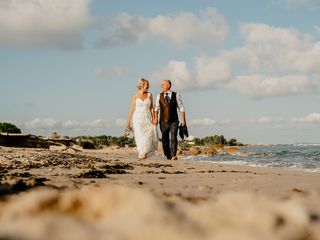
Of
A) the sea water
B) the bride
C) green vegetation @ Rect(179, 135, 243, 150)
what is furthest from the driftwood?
green vegetation @ Rect(179, 135, 243, 150)

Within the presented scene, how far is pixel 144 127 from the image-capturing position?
41.5 ft

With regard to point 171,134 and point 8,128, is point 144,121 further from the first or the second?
point 8,128

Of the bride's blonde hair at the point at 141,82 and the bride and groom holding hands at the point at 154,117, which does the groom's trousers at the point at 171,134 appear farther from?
the bride's blonde hair at the point at 141,82

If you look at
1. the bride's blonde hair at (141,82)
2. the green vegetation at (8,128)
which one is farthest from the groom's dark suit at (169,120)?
→ the green vegetation at (8,128)

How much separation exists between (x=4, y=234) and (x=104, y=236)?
394 millimetres

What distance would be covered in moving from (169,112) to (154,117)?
558 mm

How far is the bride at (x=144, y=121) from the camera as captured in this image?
41.3ft

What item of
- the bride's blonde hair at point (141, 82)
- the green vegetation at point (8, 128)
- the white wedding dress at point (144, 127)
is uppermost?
the green vegetation at point (8, 128)

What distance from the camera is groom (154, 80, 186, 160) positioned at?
12.5 m

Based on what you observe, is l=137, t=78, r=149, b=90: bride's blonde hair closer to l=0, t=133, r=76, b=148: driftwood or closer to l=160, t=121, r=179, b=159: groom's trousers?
l=160, t=121, r=179, b=159: groom's trousers

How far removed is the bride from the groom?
22 centimetres

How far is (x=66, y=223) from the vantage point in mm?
1801

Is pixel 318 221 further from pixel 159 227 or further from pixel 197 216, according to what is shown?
pixel 159 227

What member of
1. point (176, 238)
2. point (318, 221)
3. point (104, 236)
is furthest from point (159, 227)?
point (318, 221)
